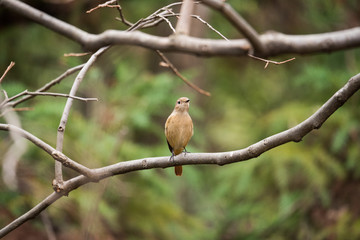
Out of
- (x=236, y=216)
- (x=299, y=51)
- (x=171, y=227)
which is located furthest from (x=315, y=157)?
(x=299, y=51)

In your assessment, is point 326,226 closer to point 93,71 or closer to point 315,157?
point 315,157

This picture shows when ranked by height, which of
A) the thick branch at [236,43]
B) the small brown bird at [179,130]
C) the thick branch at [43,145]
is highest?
the small brown bird at [179,130]

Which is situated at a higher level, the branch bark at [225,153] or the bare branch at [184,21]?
the bare branch at [184,21]

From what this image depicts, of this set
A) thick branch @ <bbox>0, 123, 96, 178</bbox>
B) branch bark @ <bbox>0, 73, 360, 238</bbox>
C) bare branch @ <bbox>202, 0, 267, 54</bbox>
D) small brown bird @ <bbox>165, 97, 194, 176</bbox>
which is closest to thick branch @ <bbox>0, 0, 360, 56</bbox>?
bare branch @ <bbox>202, 0, 267, 54</bbox>

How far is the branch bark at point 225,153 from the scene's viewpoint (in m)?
2.02

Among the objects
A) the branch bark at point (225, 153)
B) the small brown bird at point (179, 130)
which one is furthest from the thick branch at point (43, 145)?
the small brown bird at point (179, 130)

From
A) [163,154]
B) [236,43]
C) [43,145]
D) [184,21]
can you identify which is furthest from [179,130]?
[236,43]

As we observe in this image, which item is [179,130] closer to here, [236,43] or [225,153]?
[225,153]

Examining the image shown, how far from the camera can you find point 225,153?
2.33m

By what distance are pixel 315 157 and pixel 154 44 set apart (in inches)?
166

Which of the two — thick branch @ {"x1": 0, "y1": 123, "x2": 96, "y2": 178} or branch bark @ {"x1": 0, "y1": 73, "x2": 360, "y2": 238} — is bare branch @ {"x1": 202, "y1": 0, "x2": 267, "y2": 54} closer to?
branch bark @ {"x1": 0, "y1": 73, "x2": 360, "y2": 238}

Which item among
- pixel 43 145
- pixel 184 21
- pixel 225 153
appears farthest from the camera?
pixel 225 153

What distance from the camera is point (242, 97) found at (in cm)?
768

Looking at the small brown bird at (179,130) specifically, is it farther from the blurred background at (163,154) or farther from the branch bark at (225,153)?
the branch bark at (225,153)
